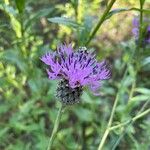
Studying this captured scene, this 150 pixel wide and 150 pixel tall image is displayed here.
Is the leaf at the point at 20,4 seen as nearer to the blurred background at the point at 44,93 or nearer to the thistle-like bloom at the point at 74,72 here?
the blurred background at the point at 44,93

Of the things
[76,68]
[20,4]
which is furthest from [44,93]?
[76,68]

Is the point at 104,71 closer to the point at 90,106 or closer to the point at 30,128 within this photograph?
the point at 30,128

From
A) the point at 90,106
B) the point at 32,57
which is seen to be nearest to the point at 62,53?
the point at 32,57

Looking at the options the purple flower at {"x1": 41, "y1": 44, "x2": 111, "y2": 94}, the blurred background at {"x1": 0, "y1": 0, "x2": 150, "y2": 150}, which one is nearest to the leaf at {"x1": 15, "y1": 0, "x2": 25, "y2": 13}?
the blurred background at {"x1": 0, "y1": 0, "x2": 150, "y2": 150}

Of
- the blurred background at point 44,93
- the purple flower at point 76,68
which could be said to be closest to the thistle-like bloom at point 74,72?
the purple flower at point 76,68

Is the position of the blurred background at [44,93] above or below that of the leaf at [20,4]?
below

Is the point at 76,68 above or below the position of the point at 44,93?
above

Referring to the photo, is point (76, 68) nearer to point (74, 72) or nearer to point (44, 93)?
point (74, 72)

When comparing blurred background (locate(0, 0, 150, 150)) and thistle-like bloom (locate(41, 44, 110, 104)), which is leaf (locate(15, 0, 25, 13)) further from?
thistle-like bloom (locate(41, 44, 110, 104))
